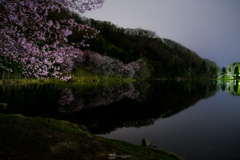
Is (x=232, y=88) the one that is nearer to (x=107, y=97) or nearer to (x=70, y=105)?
(x=107, y=97)

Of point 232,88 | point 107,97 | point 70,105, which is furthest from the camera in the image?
point 232,88

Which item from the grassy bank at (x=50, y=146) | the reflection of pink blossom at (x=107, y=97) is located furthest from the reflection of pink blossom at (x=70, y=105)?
the grassy bank at (x=50, y=146)

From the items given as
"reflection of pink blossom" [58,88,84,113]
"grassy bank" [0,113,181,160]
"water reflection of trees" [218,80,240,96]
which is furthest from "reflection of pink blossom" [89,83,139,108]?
"water reflection of trees" [218,80,240,96]

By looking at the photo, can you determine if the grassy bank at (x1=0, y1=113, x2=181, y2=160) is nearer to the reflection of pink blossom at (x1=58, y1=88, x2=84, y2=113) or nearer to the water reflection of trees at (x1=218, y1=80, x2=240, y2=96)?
the reflection of pink blossom at (x1=58, y1=88, x2=84, y2=113)

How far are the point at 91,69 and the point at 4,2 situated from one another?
7464 centimetres

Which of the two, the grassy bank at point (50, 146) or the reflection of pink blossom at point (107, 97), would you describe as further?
the reflection of pink blossom at point (107, 97)

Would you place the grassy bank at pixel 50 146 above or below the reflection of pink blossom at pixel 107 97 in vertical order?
above

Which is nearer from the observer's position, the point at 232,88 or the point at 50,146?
the point at 50,146

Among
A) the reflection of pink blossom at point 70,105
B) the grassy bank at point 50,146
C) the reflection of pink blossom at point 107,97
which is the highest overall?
the grassy bank at point 50,146

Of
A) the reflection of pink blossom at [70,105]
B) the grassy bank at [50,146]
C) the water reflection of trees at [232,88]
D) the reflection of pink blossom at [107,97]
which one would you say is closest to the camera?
the grassy bank at [50,146]

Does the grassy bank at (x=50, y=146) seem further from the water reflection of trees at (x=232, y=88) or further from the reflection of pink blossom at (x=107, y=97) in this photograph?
the water reflection of trees at (x=232, y=88)

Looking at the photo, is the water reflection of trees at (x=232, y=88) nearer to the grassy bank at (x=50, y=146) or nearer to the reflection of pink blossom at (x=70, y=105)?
the reflection of pink blossom at (x=70, y=105)

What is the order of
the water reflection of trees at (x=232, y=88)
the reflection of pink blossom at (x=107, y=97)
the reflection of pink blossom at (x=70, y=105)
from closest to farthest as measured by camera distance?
the reflection of pink blossom at (x=70, y=105) < the reflection of pink blossom at (x=107, y=97) < the water reflection of trees at (x=232, y=88)

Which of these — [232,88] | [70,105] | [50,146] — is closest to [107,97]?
[70,105]
